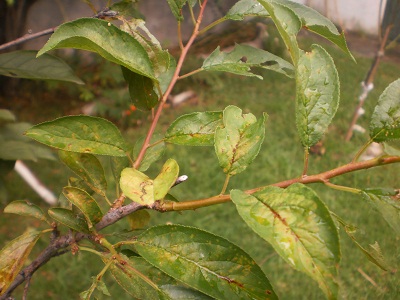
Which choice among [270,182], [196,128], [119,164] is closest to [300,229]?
[196,128]

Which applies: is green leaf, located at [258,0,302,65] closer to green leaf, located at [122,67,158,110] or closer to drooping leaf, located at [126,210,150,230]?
green leaf, located at [122,67,158,110]

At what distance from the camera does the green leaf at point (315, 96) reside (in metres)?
0.46

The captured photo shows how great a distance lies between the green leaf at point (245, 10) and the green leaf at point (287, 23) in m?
0.09

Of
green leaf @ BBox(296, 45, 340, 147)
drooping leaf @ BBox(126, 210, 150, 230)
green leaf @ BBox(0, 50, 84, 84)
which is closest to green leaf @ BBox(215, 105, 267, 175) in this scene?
green leaf @ BBox(296, 45, 340, 147)

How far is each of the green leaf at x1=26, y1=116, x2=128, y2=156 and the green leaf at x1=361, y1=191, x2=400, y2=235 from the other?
28 cm

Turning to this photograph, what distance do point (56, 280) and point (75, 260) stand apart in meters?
0.12

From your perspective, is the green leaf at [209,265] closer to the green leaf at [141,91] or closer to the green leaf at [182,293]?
the green leaf at [182,293]

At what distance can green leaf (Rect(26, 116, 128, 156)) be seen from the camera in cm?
51

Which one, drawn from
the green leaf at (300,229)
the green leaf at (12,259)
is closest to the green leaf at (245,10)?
the green leaf at (300,229)

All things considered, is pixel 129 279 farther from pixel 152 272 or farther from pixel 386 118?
pixel 386 118

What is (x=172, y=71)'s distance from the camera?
63 centimetres

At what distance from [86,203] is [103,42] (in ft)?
0.57

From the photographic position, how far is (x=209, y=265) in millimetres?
446

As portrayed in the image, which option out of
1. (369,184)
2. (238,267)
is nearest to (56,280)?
(369,184)
